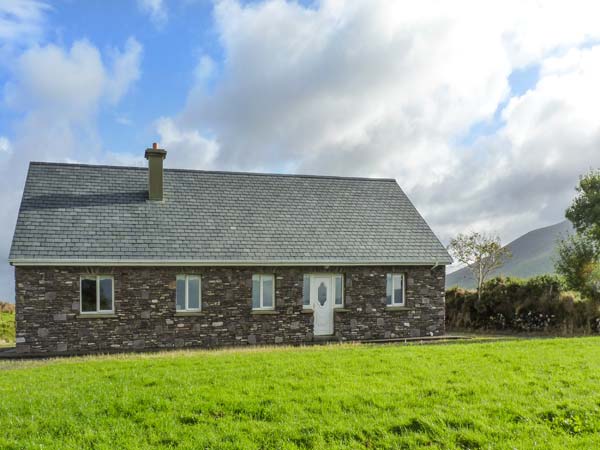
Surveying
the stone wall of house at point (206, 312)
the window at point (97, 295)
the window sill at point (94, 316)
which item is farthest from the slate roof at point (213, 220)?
the window sill at point (94, 316)

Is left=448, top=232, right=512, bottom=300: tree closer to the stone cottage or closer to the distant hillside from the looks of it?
the stone cottage

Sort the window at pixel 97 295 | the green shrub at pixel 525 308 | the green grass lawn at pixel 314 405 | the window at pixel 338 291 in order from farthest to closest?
the green shrub at pixel 525 308
the window at pixel 338 291
the window at pixel 97 295
the green grass lawn at pixel 314 405

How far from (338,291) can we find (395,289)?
240 cm

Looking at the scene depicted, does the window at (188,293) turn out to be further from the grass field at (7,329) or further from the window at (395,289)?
the grass field at (7,329)

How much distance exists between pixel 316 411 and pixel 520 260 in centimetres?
14740

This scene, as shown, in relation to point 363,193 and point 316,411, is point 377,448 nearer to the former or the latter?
point 316,411

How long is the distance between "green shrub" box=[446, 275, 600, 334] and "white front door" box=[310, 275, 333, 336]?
8696 mm

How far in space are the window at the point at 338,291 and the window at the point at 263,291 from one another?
7.85 feet

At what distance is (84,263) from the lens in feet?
56.1

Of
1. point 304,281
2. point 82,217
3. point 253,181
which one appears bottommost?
point 304,281

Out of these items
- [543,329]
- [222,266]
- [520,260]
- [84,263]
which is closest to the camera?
[84,263]

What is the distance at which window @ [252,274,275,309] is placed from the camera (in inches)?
746

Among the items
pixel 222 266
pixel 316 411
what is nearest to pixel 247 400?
pixel 316 411

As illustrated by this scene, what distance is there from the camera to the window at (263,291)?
18953mm
